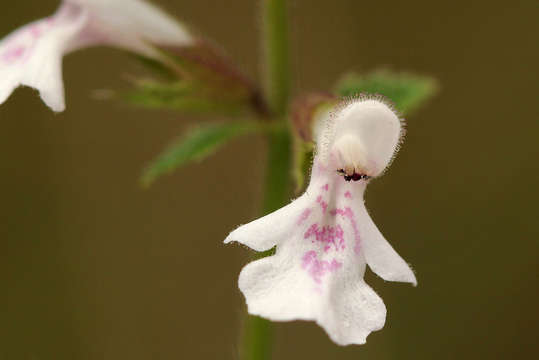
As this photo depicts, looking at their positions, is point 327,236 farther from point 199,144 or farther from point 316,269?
point 199,144

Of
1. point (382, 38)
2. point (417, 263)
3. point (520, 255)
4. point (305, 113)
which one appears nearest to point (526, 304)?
point (520, 255)

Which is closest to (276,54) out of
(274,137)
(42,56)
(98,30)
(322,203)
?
(274,137)

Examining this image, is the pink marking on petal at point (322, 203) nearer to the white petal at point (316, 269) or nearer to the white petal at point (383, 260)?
the white petal at point (316, 269)

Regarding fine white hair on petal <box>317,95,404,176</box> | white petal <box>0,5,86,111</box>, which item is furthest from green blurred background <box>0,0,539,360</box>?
fine white hair on petal <box>317,95,404,176</box>

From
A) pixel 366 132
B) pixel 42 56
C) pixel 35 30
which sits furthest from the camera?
pixel 35 30

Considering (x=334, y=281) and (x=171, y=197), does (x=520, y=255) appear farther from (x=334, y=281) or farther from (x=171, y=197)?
(x=334, y=281)

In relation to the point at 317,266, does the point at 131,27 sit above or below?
above

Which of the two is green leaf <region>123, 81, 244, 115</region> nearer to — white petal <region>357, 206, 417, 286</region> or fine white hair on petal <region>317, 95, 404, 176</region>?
fine white hair on petal <region>317, 95, 404, 176</region>

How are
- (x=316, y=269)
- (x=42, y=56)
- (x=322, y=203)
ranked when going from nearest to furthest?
(x=316, y=269)
(x=322, y=203)
(x=42, y=56)
